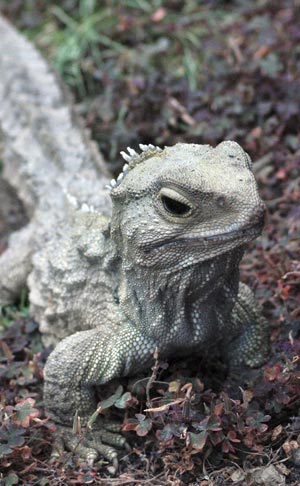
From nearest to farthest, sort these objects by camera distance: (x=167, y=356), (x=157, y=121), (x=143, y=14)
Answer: (x=167, y=356), (x=157, y=121), (x=143, y=14)

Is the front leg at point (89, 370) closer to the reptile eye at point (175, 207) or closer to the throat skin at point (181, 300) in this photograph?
the throat skin at point (181, 300)

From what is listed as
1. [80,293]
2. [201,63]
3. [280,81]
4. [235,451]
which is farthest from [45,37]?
[235,451]

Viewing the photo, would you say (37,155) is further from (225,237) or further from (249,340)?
(225,237)

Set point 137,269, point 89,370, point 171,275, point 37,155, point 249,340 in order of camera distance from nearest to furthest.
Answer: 1. point 171,275
2. point 137,269
3. point 89,370
4. point 249,340
5. point 37,155

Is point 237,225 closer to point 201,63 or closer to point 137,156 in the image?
point 137,156

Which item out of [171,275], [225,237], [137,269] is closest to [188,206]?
[225,237]
